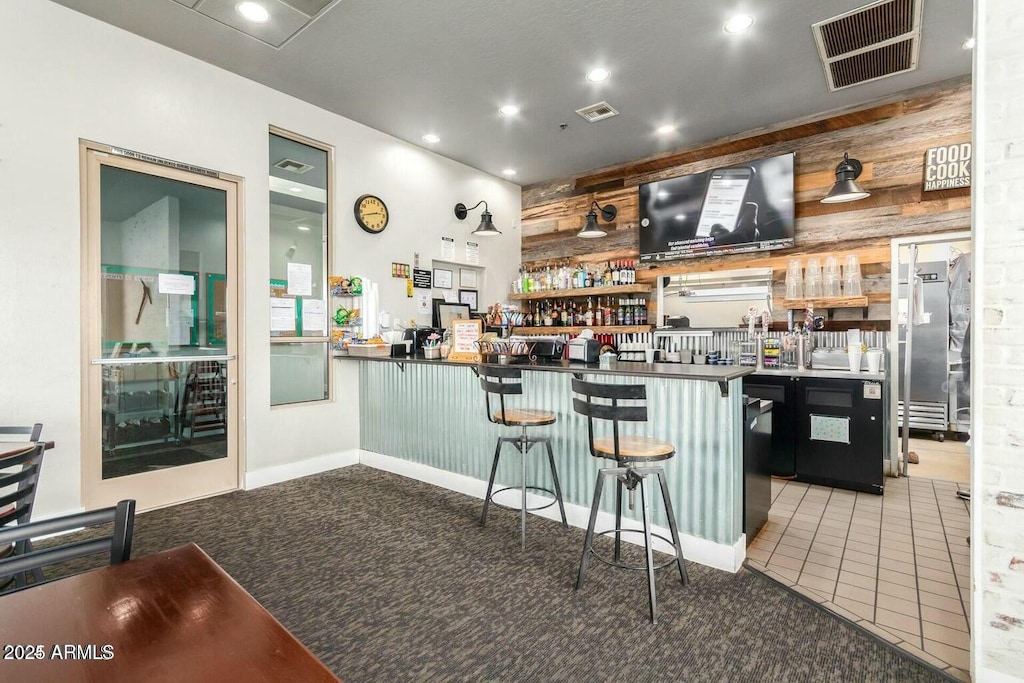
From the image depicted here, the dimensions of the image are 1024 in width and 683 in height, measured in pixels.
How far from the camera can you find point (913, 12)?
125 inches

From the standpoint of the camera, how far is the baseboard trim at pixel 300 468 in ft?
13.3

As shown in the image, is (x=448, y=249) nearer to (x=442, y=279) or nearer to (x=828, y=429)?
(x=442, y=279)

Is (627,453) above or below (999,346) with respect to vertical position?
below

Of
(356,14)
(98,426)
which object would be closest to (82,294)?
(98,426)

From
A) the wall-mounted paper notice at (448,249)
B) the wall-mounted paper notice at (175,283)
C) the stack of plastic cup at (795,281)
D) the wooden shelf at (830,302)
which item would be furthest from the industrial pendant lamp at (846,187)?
the wall-mounted paper notice at (175,283)

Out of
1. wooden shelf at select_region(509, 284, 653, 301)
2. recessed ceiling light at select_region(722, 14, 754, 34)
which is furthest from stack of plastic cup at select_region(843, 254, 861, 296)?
recessed ceiling light at select_region(722, 14, 754, 34)

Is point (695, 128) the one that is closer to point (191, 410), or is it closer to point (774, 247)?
point (774, 247)

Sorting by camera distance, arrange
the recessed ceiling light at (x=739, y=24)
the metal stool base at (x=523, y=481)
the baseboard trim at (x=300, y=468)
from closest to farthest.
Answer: the metal stool base at (x=523, y=481)
the recessed ceiling light at (x=739, y=24)
the baseboard trim at (x=300, y=468)

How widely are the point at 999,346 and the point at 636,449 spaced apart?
1.38 m

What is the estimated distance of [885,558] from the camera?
282cm

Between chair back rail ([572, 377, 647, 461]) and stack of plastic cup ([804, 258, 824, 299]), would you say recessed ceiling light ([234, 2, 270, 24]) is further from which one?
stack of plastic cup ([804, 258, 824, 299])

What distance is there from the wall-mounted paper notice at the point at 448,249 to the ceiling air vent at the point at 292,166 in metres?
1.66

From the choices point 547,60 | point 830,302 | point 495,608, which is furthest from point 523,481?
point 830,302

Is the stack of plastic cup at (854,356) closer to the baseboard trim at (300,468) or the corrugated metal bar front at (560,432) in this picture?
the corrugated metal bar front at (560,432)
